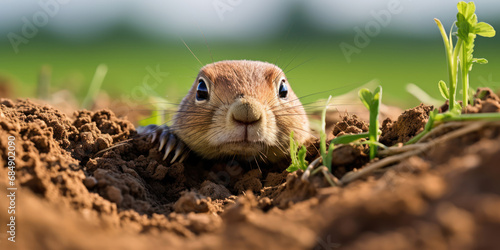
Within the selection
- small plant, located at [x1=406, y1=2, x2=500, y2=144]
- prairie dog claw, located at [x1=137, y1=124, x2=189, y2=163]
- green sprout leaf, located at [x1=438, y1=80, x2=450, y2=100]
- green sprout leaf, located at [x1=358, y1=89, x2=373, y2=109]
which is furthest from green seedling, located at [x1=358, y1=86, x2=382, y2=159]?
prairie dog claw, located at [x1=137, y1=124, x2=189, y2=163]

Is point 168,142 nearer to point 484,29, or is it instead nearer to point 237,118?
point 237,118

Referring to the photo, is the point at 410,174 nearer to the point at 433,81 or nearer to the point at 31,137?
the point at 31,137

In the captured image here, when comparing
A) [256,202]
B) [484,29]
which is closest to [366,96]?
[484,29]

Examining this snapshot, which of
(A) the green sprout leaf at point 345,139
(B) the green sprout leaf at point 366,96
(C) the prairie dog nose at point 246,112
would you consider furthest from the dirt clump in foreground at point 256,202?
(C) the prairie dog nose at point 246,112

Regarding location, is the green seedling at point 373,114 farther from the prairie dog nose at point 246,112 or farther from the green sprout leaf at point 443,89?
the prairie dog nose at point 246,112

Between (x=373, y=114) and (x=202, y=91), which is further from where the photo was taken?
(x=202, y=91)

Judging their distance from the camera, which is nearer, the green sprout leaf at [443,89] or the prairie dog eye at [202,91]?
the green sprout leaf at [443,89]
